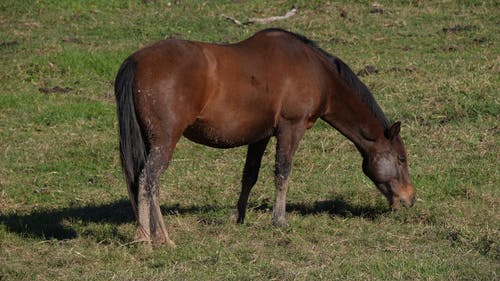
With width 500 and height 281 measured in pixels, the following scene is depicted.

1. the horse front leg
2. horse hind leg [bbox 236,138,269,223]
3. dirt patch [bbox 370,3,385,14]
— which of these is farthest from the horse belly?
dirt patch [bbox 370,3,385,14]

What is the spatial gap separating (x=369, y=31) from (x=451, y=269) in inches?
355

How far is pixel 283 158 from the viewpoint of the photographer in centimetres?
871

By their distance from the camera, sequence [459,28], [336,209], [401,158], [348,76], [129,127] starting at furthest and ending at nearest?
1. [459,28]
2. [336,209]
3. [401,158]
4. [348,76]
5. [129,127]

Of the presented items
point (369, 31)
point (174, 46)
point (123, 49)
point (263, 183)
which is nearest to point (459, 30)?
point (369, 31)

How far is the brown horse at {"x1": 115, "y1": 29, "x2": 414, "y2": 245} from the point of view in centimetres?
768

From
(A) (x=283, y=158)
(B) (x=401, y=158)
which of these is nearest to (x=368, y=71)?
(B) (x=401, y=158)

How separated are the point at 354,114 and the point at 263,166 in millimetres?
1985

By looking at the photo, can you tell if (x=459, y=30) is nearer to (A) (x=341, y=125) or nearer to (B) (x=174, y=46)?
(A) (x=341, y=125)

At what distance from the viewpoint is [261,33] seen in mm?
8672

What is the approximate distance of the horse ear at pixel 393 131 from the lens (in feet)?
29.5

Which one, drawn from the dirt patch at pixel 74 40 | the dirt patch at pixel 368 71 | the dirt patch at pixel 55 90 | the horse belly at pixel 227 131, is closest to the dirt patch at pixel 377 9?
the dirt patch at pixel 368 71

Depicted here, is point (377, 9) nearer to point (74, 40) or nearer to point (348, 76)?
point (74, 40)

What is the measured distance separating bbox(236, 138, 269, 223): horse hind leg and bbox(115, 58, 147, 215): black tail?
1483 millimetres

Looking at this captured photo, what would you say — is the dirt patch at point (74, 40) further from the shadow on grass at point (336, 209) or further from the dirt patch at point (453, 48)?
the shadow on grass at point (336, 209)
